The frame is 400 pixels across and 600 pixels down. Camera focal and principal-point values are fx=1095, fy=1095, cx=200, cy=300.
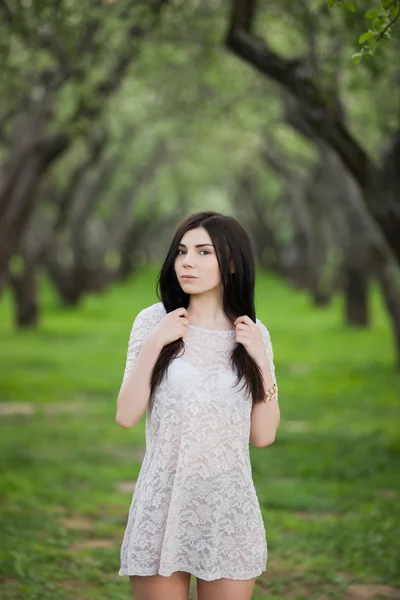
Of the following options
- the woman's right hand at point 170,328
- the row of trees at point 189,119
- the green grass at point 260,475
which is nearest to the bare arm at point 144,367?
the woman's right hand at point 170,328

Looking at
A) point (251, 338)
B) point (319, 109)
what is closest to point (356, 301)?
point (319, 109)

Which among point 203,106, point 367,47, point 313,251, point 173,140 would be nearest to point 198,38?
point 203,106

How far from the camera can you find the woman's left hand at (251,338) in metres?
3.88

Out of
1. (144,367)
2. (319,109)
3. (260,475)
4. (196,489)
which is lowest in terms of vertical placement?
(260,475)

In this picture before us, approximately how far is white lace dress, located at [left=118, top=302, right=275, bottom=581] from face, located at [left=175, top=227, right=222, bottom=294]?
0.92 ft

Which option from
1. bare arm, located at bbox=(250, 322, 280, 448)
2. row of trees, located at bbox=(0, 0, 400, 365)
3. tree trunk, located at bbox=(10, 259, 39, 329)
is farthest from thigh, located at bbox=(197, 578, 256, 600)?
tree trunk, located at bbox=(10, 259, 39, 329)

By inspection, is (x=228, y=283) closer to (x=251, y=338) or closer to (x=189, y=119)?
(x=251, y=338)

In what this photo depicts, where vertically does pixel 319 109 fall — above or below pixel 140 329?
above

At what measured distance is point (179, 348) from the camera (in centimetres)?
390

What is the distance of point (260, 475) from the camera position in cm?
1024

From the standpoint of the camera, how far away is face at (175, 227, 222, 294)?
3.91m

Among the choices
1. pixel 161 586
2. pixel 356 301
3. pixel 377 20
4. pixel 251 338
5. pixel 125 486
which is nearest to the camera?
pixel 161 586

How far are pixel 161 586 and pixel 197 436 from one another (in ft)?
1.73

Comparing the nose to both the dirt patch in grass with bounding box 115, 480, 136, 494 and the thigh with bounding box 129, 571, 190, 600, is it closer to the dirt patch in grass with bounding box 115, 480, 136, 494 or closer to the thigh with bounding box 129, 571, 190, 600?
the thigh with bounding box 129, 571, 190, 600
